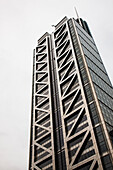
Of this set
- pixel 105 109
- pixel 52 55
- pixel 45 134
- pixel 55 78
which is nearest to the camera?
pixel 105 109

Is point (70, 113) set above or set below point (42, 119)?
below

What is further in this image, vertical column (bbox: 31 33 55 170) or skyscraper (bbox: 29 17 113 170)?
vertical column (bbox: 31 33 55 170)

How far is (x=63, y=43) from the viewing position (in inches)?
3536

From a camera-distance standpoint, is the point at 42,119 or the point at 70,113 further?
the point at 42,119

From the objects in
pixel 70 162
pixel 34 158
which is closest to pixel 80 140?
pixel 70 162

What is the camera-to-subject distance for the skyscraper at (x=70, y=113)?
153 feet

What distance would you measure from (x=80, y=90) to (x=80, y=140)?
15.6 m

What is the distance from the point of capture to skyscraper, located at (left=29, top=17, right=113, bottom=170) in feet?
153

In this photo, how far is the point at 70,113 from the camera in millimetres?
58844

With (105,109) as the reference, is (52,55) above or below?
above

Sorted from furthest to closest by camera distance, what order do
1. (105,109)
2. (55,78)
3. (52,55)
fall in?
(52,55) < (55,78) < (105,109)

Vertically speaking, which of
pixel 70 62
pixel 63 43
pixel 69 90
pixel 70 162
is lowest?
pixel 70 162

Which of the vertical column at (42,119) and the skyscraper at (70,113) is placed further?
the vertical column at (42,119)

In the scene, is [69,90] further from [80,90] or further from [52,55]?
[52,55]
